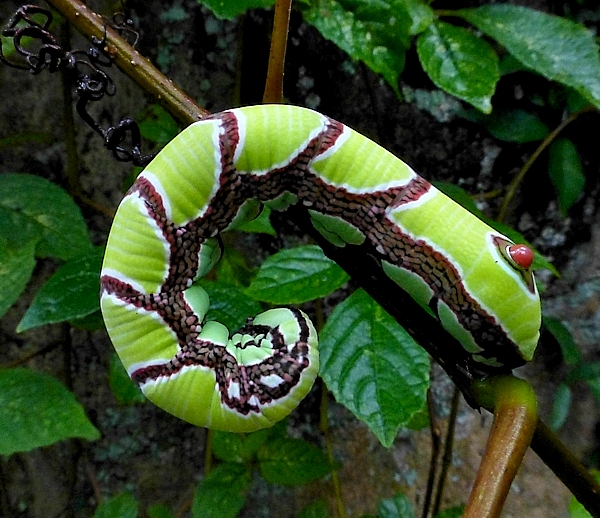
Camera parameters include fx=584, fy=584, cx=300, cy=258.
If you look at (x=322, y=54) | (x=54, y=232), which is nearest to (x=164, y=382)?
(x=54, y=232)

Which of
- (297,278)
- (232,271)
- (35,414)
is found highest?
(297,278)

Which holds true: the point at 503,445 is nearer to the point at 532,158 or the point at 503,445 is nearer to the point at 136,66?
the point at 136,66

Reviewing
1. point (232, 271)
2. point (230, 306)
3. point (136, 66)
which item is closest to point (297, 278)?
point (230, 306)

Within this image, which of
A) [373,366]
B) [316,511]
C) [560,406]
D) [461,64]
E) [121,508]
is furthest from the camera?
[560,406]

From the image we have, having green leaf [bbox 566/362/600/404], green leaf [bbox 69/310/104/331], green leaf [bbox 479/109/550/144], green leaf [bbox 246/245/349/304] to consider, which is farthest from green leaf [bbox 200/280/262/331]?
green leaf [bbox 566/362/600/404]

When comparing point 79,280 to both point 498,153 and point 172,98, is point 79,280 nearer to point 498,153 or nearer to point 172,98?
point 172,98

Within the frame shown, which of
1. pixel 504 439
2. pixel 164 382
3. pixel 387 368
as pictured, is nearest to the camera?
pixel 504 439
